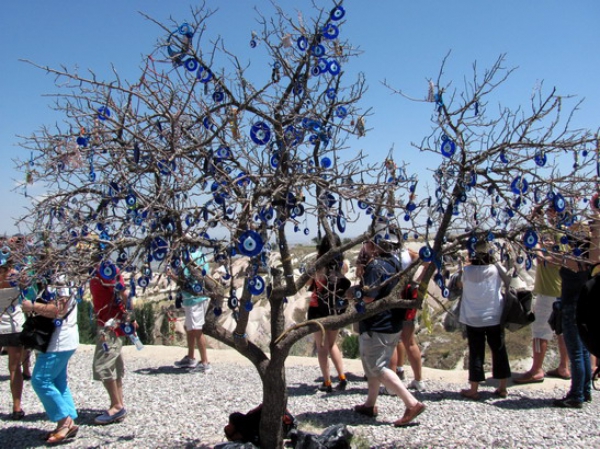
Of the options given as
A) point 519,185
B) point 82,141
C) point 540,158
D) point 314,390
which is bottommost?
point 314,390

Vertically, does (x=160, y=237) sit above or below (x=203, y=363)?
above

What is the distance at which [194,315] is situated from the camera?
7461mm

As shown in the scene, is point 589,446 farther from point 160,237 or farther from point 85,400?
point 85,400

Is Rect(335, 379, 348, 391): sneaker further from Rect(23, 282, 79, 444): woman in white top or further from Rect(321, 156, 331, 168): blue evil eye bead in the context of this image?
Rect(321, 156, 331, 168): blue evil eye bead

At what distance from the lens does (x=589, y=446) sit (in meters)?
4.46

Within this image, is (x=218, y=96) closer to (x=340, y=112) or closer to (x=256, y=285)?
(x=340, y=112)

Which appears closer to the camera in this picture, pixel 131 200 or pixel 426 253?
pixel 131 200

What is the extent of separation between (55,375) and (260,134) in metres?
3.06

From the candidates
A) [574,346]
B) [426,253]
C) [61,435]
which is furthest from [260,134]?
[574,346]

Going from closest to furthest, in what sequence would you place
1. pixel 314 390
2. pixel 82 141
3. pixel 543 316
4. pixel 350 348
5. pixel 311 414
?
pixel 82 141
pixel 311 414
pixel 543 316
pixel 314 390
pixel 350 348

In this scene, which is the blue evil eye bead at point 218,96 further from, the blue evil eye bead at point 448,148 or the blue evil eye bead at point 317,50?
the blue evil eye bead at point 448,148

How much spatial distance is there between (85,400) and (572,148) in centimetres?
573

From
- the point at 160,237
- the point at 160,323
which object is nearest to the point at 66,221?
the point at 160,237

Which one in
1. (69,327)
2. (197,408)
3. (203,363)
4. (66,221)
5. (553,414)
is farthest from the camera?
(203,363)
